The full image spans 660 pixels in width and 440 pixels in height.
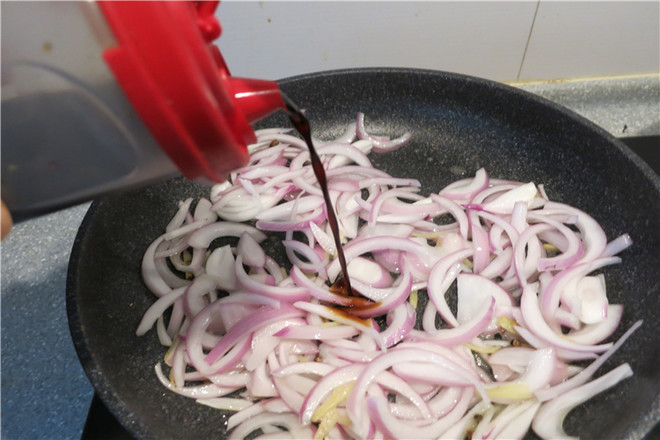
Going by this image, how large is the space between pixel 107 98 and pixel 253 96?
0.55 feet

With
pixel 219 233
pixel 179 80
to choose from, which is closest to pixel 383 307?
pixel 219 233

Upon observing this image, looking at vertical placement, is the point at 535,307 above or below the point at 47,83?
below

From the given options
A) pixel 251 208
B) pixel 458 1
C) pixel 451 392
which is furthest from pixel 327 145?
pixel 451 392

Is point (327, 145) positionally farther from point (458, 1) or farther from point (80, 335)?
point (80, 335)

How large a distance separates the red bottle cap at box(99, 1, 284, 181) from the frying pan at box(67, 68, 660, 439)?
45cm

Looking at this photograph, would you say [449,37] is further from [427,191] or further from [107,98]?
[107,98]

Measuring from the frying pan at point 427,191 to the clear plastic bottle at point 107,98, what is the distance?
38 centimetres

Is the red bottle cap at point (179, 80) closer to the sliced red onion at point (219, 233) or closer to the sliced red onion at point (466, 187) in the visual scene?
the sliced red onion at point (219, 233)

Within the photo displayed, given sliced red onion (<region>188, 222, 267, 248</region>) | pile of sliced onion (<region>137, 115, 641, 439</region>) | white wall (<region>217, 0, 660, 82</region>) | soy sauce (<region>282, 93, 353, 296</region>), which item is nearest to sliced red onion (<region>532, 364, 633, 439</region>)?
A: pile of sliced onion (<region>137, 115, 641, 439</region>)

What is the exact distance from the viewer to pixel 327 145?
1.23 metres

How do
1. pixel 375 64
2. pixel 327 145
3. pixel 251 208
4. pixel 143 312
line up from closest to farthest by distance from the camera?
pixel 143 312 < pixel 251 208 < pixel 327 145 < pixel 375 64

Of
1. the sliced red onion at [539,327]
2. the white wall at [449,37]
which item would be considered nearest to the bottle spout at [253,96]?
the sliced red onion at [539,327]

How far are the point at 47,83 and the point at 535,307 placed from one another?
0.80m

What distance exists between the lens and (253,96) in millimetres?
636
